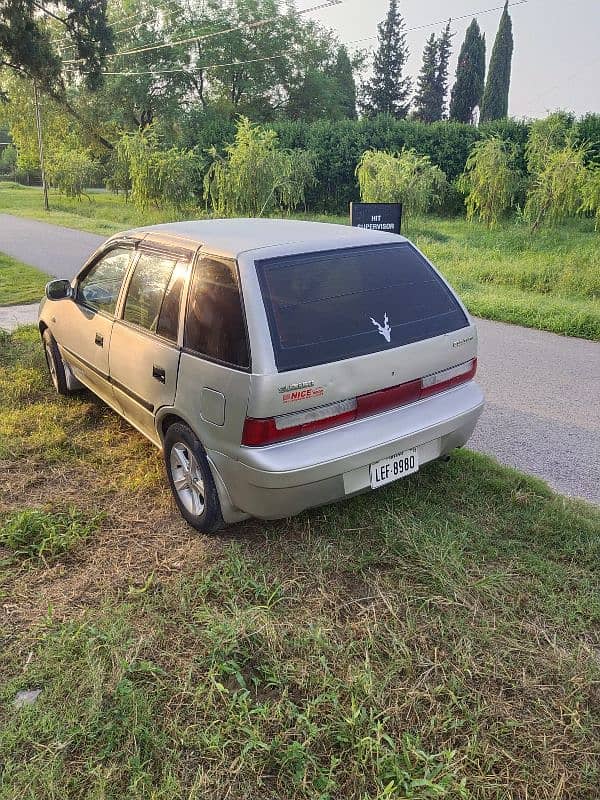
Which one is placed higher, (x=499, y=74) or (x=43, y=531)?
(x=499, y=74)

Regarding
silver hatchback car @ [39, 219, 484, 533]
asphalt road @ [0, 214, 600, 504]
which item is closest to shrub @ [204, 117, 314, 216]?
asphalt road @ [0, 214, 600, 504]

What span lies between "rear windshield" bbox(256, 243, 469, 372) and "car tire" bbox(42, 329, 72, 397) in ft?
Answer: 9.43

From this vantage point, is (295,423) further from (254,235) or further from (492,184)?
(492,184)

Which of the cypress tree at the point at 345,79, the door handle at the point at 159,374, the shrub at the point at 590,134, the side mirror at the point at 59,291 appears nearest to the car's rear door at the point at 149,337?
the door handle at the point at 159,374

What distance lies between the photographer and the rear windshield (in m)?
2.85

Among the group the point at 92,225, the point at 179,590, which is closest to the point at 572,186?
the point at 179,590

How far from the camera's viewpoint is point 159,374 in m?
3.35

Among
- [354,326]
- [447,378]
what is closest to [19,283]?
[354,326]

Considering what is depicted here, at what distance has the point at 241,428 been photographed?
2.77 m

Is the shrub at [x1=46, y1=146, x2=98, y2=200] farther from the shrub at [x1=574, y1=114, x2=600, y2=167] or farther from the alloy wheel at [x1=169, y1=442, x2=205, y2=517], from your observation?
the alloy wheel at [x1=169, y1=442, x2=205, y2=517]

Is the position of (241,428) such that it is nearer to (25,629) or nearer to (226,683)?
(226,683)

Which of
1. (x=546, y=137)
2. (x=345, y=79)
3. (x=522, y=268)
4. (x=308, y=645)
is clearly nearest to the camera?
(x=308, y=645)

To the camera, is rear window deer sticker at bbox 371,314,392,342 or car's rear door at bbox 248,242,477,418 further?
rear window deer sticker at bbox 371,314,392,342

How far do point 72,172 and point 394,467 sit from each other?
117 feet
